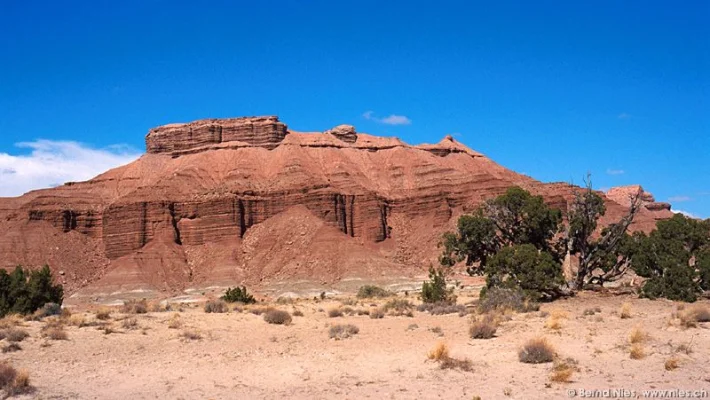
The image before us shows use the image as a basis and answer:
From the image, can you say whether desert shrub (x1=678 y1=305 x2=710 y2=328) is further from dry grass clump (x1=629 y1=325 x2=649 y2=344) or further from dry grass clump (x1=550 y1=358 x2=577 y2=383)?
dry grass clump (x1=550 y1=358 x2=577 y2=383)

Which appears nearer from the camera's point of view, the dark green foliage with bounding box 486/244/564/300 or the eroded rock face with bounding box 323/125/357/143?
the dark green foliage with bounding box 486/244/564/300

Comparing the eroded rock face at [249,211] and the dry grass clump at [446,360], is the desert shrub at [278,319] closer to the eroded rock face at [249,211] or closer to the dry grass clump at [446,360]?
the dry grass clump at [446,360]

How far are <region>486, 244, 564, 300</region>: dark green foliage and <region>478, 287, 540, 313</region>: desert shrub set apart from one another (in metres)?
1.01

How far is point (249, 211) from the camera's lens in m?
101

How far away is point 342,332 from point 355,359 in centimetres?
415

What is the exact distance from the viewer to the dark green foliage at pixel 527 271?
30.3 m

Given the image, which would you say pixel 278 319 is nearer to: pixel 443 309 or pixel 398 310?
pixel 398 310

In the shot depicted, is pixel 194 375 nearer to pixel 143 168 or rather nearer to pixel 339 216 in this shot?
pixel 339 216

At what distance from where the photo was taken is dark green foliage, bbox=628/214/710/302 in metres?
30.1

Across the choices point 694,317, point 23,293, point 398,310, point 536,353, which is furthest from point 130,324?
point 694,317

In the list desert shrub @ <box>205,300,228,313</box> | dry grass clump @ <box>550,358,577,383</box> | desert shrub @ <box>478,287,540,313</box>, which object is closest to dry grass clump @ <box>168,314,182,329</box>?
desert shrub @ <box>205,300,228,313</box>

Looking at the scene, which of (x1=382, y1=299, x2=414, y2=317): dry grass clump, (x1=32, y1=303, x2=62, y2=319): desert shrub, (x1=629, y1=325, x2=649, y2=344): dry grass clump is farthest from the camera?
(x1=382, y1=299, x2=414, y2=317): dry grass clump

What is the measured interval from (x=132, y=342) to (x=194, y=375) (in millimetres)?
5255

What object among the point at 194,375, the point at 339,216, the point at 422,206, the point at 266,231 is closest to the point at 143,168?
the point at 266,231
